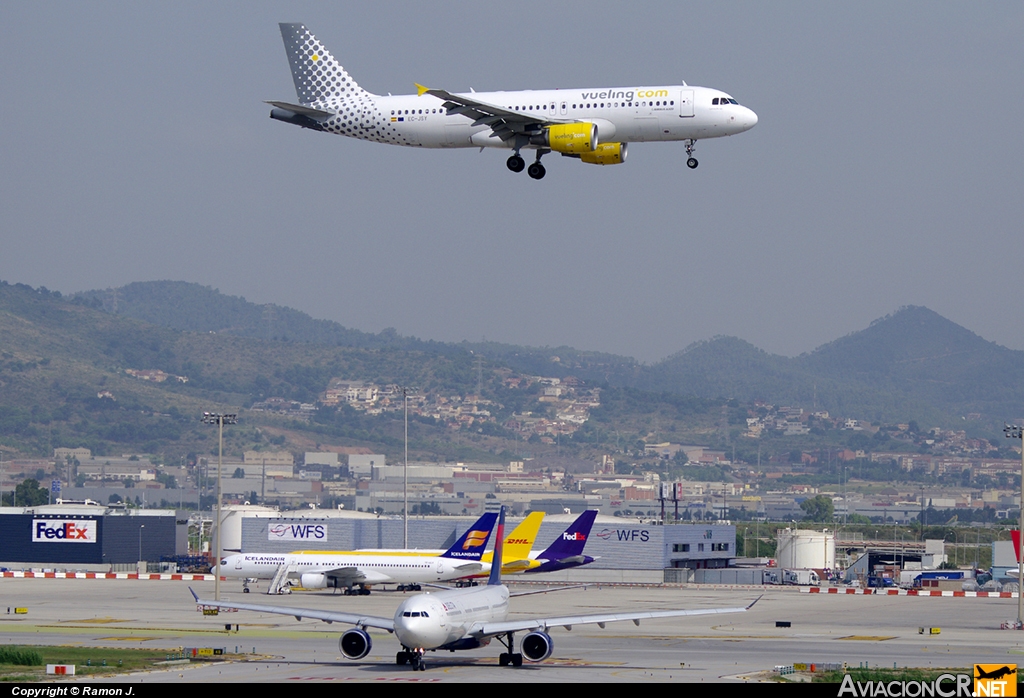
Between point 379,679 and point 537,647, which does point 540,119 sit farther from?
point 379,679

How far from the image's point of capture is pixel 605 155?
5884 centimetres

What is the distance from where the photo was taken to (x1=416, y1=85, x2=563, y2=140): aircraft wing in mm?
57531

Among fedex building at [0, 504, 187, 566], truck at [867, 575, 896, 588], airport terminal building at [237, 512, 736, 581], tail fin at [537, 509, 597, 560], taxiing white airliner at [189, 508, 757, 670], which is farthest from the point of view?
airport terminal building at [237, 512, 736, 581]

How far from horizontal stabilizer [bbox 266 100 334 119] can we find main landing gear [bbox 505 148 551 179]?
9102 millimetres

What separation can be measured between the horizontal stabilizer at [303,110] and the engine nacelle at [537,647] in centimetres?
2468

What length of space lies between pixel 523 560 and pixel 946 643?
4217 centimetres

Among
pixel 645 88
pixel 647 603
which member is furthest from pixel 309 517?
pixel 645 88

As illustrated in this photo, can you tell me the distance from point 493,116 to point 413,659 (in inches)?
873

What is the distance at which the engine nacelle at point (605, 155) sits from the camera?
5809 centimetres

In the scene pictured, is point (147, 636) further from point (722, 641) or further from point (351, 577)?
point (351, 577)

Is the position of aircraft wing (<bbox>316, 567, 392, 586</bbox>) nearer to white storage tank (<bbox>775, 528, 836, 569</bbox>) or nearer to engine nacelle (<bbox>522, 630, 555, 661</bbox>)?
engine nacelle (<bbox>522, 630, 555, 661</bbox>)

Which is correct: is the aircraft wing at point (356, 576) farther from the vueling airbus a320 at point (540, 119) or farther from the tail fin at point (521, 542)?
the vueling airbus a320 at point (540, 119)

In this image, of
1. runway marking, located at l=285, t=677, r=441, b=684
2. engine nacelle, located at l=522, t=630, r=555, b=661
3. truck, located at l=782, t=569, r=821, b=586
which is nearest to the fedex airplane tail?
truck, located at l=782, t=569, r=821, b=586

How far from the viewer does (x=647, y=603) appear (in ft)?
312
